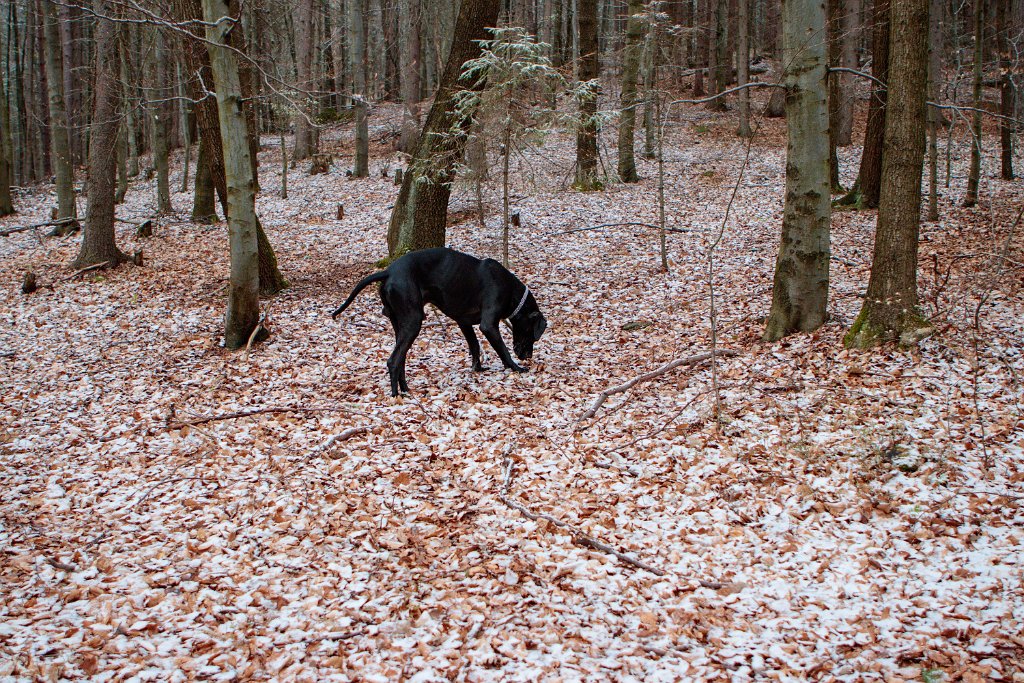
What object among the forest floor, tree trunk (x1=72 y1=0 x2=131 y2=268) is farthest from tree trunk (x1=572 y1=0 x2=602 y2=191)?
tree trunk (x1=72 y1=0 x2=131 y2=268)

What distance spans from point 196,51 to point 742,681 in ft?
40.4

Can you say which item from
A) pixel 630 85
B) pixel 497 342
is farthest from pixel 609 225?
pixel 497 342

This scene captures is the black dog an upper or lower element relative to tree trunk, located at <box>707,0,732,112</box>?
lower

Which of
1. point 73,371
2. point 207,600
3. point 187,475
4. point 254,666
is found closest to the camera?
point 254,666

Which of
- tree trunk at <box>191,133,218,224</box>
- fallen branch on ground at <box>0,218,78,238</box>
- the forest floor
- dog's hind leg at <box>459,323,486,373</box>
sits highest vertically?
tree trunk at <box>191,133,218,224</box>

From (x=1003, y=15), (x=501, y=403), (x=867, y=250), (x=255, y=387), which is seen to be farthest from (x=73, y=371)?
(x=1003, y=15)

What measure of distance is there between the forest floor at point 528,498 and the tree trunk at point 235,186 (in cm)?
49

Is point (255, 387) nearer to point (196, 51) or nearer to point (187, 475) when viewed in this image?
point (187, 475)

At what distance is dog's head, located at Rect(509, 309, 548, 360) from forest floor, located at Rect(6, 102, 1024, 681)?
Result: 270 mm

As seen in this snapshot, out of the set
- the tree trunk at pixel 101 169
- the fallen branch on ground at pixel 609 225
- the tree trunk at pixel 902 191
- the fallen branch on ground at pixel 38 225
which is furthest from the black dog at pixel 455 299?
the fallen branch on ground at pixel 38 225

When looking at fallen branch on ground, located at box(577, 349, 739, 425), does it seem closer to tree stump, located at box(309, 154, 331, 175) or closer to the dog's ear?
the dog's ear

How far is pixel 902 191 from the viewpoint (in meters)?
6.69

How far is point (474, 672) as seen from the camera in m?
3.70

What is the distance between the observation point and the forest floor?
3.85 meters
